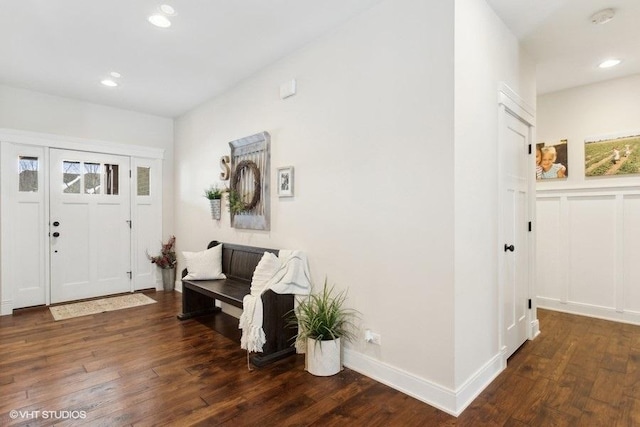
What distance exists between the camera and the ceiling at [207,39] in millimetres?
2500

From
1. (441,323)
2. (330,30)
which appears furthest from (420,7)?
(441,323)

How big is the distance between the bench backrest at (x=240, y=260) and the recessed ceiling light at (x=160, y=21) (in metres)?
2.17

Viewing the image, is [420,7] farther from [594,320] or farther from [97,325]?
[97,325]

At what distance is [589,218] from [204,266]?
4513 millimetres

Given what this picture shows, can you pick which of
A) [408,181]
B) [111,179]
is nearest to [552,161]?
[408,181]

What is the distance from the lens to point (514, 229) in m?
2.89

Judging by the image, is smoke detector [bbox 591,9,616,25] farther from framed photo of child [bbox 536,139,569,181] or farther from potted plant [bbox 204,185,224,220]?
potted plant [bbox 204,185,224,220]

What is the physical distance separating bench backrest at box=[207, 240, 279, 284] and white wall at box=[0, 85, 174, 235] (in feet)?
6.58

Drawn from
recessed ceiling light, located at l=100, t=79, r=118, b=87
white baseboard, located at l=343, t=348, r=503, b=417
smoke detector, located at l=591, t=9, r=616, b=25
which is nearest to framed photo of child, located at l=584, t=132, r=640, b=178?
smoke detector, located at l=591, t=9, r=616, b=25

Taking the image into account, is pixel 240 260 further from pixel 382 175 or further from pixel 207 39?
pixel 207 39

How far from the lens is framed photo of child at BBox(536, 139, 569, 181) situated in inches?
162

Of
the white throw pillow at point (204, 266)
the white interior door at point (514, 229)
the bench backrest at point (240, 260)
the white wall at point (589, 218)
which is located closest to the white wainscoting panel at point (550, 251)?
the white wall at point (589, 218)

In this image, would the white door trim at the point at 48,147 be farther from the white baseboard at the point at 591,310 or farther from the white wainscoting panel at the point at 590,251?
the white baseboard at the point at 591,310

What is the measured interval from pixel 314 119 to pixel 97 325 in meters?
3.21
